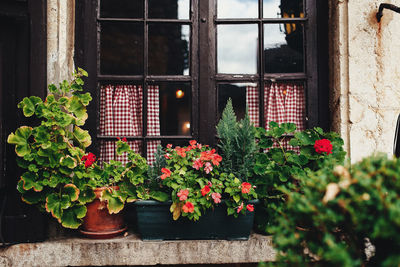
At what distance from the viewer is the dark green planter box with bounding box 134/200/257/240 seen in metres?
2.11

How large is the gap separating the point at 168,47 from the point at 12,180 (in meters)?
2.82

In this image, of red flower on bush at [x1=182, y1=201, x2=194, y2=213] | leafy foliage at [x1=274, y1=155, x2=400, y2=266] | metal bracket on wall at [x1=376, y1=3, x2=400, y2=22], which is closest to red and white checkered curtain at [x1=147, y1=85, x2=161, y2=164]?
red flower on bush at [x1=182, y1=201, x2=194, y2=213]

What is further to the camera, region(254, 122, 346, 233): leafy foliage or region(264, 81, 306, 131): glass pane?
region(264, 81, 306, 131): glass pane

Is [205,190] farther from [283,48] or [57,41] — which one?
[57,41]

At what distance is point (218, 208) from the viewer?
6.92 ft

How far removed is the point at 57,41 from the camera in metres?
2.32

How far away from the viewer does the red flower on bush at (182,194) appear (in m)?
1.95

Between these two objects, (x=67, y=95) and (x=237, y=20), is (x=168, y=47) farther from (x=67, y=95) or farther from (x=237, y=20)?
(x=67, y=95)

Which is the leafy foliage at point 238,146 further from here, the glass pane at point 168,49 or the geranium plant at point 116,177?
the glass pane at point 168,49

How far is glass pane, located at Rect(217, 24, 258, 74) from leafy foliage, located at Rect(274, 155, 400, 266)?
1609 millimetres

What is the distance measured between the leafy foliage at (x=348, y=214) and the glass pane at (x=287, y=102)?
54.0 inches

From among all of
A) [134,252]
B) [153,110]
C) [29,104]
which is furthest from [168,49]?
[134,252]

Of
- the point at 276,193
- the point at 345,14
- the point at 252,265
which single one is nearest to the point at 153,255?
the point at 252,265

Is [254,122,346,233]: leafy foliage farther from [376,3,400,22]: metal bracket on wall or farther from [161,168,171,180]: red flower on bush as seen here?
[376,3,400,22]: metal bracket on wall
